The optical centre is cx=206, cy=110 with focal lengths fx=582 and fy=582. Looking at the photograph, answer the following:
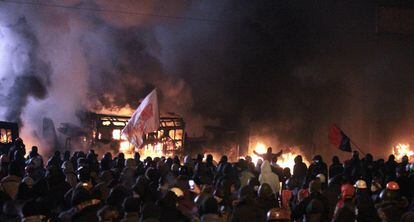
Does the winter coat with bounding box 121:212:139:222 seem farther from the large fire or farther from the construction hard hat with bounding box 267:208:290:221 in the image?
the large fire

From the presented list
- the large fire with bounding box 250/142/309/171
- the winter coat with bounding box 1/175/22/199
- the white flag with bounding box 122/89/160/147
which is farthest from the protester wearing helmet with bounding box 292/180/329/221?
the large fire with bounding box 250/142/309/171

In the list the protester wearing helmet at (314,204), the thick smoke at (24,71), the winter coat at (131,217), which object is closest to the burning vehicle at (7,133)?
the thick smoke at (24,71)

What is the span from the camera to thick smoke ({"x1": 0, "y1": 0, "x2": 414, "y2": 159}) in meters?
27.0

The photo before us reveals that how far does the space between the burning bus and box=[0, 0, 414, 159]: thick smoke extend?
3.81 m

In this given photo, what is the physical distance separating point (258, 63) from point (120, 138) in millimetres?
11445

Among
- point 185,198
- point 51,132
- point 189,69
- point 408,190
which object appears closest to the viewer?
point 185,198

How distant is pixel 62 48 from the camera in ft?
85.8

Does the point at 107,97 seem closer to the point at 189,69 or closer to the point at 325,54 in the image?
the point at 189,69

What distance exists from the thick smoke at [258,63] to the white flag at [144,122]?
1125 centimetres

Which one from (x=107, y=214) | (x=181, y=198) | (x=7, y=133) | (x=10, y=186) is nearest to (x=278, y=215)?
(x=107, y=214)

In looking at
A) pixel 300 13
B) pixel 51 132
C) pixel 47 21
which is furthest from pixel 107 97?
pixel 300 13

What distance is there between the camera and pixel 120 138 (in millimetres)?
21875

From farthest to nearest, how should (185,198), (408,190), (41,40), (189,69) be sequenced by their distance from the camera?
(189,69)
(41,40)
(408,190)
(185,198)

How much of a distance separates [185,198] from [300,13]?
24264 mm
